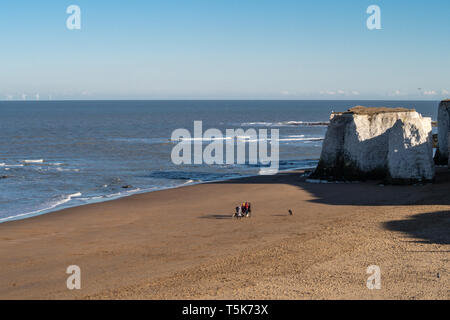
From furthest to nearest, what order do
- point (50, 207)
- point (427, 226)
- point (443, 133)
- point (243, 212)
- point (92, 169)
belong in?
point (92, 169) < point (443, 133) < point (50, 207) < point (243, 212) < point (427, 226)

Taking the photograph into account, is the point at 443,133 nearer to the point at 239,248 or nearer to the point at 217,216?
the point at 217,216

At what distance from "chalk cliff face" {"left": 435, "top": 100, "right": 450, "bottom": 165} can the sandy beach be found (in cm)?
1213

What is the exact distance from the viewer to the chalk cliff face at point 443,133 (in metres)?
40.1

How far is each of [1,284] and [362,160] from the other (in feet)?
82.0

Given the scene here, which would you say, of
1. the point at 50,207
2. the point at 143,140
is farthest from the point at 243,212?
the point at 143,140

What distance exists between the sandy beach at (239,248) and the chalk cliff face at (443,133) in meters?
→ 12.1

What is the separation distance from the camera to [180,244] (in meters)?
18.8

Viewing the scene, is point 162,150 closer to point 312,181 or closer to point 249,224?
point 312,181

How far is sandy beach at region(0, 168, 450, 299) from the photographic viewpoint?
1355cm

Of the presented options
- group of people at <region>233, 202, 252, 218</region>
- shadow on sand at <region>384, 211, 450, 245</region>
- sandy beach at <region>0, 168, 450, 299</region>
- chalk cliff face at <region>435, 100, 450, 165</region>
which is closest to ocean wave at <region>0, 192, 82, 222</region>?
sandy beach at <region>0, 168, 450, 299</region>

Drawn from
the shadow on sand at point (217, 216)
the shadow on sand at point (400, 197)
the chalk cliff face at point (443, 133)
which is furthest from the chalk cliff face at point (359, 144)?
the shadow on sand at point (217, 216)

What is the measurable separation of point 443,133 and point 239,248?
28575 millimetres

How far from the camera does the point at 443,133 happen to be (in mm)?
40469
